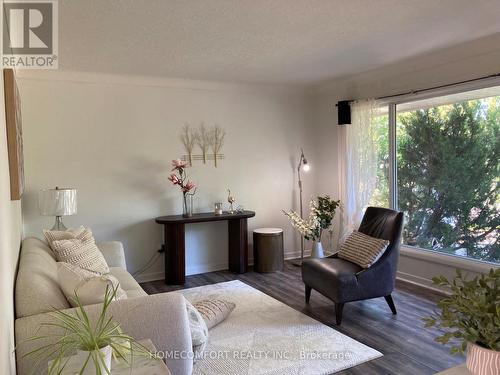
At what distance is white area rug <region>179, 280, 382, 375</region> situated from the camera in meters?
2.60

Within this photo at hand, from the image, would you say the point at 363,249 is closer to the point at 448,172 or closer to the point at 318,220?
the point at 318,220

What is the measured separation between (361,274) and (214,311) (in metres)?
1.28

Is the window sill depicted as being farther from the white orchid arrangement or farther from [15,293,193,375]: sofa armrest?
[15,293,193,375]: sofa armrest

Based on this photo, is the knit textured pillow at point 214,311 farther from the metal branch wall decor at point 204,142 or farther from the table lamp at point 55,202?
the metal branch wall decor at point 204,142

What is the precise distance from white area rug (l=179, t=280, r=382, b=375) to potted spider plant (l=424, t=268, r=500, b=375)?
1.60 m

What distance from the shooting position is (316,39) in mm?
3408

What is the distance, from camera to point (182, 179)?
4.89 meters

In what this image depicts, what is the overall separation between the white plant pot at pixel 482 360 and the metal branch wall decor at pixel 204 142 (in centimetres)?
417

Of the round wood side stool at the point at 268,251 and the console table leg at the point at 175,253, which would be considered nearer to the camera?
the console table leg at the point at 175,253

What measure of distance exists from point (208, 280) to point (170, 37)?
2803mm

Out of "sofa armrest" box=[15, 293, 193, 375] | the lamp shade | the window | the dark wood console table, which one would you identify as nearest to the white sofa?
"sofa armrest" box=[15, 293, 193, 375]

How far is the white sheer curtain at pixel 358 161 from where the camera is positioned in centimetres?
476

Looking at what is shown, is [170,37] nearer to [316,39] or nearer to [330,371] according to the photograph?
[316,39]

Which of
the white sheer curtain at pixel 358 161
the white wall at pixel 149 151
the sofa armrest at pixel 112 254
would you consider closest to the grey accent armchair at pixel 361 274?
the white sheer curtain at pixel 358 161
